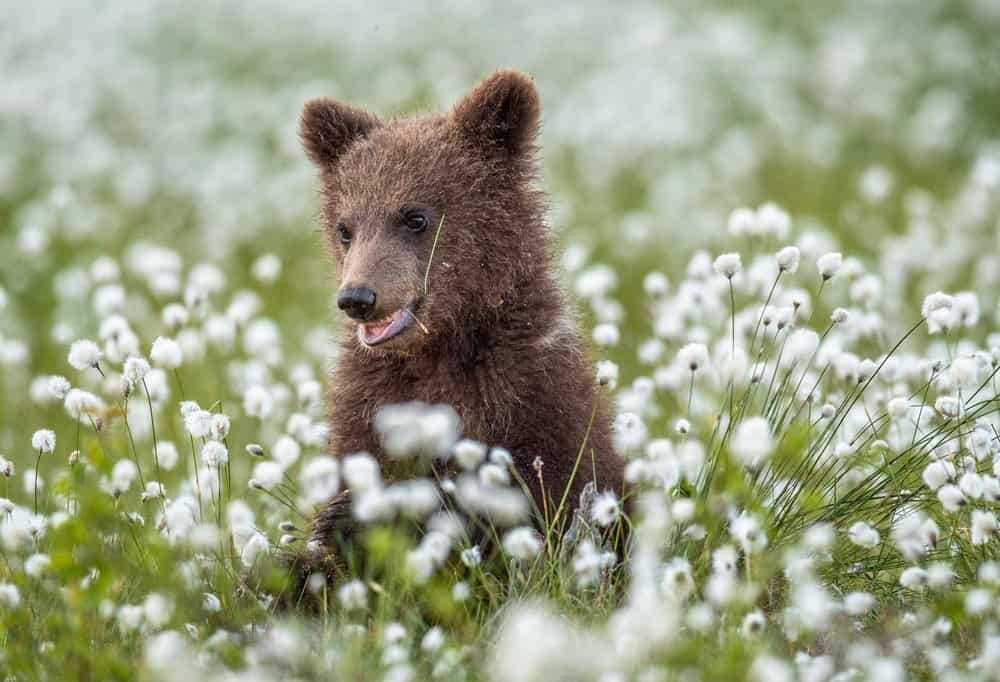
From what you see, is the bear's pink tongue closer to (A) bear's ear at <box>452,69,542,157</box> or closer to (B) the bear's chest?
(B) the bear's chest

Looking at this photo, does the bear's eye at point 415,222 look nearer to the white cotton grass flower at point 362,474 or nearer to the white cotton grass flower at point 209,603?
the white cotton grass flower at point 362,474

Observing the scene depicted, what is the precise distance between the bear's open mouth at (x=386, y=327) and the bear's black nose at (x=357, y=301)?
6 cm

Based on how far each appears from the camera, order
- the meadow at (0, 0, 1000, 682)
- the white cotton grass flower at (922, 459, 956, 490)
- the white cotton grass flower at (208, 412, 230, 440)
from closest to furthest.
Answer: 1. the meadow at (0, 0, 1000, 682)
2. the white cotton grass flower at (922, 459, 956, 490)
3. the white cotton grass flower at (208, 412, 230, 440)

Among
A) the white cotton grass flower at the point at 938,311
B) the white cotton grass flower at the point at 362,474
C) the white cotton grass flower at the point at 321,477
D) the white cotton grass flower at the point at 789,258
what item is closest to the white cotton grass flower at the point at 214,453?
the white cotton grass flower at the point at 321,477

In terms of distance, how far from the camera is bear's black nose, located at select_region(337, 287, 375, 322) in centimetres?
416

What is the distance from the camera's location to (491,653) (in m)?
3.49

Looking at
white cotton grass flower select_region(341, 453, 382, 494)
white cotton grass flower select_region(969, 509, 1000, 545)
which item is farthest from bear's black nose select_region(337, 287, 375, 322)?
white cotton grass flower select_region(969, 509, 1000, 545)

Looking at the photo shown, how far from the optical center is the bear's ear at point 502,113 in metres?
4.54

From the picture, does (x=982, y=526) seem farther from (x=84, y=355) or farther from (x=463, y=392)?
(x=84, y=355)

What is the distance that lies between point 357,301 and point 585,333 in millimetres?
1048

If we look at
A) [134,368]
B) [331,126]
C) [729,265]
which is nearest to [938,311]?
→ [729,265]

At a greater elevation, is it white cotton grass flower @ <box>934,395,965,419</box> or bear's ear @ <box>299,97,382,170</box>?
bear's ear @ <box>299,97,382,170</box>

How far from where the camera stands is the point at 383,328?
4.25 m

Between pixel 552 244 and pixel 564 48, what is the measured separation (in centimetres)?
985
